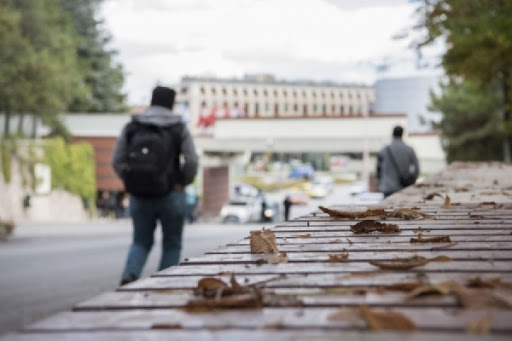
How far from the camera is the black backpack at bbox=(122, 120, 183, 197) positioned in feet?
20.1

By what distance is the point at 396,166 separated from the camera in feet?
32.6

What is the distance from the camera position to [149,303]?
81.7 inches

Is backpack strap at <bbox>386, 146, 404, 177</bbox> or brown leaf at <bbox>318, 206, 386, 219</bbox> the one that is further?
backpack strap at <bbox>386, 146, 404, 177</bbox>

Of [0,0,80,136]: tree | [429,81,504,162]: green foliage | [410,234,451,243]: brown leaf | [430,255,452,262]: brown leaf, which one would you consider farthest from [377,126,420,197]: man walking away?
[0,0,80,136]: tree

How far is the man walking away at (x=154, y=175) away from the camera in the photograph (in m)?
6.16

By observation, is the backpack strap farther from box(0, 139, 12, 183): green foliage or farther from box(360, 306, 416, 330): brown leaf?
box(0, 139, 12, 183): green foliage

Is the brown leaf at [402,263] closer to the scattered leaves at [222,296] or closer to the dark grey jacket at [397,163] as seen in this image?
the scattered leaves at [222,296]

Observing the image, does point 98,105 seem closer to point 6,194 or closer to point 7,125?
point 7,125

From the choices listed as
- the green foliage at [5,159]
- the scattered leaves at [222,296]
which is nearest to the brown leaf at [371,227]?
the scattered leaves at [222,296]

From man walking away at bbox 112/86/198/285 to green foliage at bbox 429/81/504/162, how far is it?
3172 centimetres

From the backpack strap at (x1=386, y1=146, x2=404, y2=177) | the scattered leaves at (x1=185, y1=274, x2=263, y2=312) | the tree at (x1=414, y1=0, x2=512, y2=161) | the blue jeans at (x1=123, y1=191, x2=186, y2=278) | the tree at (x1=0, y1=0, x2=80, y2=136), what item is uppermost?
the tree at (x1=0, y1=0, x2=80, y2=136)

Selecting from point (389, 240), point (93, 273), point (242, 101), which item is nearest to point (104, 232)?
point (93, 273)

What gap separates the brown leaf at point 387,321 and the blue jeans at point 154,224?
462cm

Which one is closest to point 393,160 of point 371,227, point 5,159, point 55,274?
point 55,274
